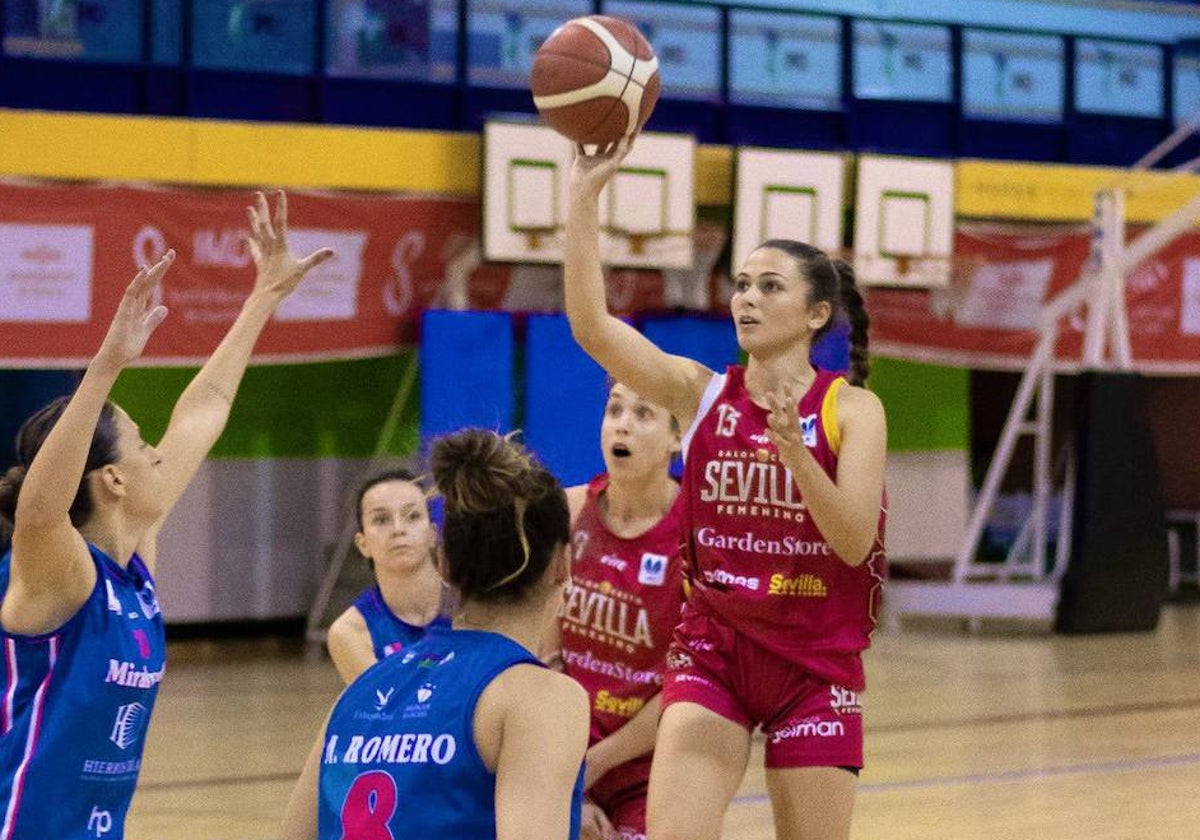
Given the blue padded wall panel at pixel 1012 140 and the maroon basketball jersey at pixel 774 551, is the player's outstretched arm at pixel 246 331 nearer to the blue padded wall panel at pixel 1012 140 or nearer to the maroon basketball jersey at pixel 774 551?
the maroon basketball jersey at pixel 774 551

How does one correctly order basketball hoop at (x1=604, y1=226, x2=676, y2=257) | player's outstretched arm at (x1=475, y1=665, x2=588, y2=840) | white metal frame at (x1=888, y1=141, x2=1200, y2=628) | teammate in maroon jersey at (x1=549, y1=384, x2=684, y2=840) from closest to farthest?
player's outstretched arm at (x1=475, y1=665, x2=588, y2=840)
teammate in maroon jersey at (x1=549, y1=384, x2=684, y2=840)
basketball hoop at (x1=604, y1=226, x2=676, y2=257)
white metal frame at (x1=888, y1=141, x2=1200, y2=628)

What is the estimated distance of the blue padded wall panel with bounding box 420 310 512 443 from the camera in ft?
35.1

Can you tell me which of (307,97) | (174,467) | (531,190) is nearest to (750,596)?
(174,467)

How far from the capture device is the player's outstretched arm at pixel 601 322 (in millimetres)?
3658

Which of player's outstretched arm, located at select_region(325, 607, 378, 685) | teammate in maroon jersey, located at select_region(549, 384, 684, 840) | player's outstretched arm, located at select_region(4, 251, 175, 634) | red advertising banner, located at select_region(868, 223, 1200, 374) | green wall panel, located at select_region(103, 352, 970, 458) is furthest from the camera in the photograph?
red advertising banner, located at select_region(868, 223, 1200, 374)

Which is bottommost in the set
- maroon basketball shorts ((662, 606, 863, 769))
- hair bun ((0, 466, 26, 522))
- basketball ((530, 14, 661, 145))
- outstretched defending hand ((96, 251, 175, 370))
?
maroon basketball shorts ((662, 606, 863, 769))

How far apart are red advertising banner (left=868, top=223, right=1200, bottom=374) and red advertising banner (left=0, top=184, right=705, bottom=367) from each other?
2.62m

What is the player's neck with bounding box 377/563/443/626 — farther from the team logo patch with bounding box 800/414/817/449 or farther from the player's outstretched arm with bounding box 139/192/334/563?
the team logo patch with bounding box 800/414/817/449

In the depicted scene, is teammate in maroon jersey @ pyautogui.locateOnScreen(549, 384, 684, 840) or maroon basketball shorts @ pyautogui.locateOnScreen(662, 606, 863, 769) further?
teammate in maroon jersey @ pyautogui.locateOnScreen(549, 384, 684, 840)

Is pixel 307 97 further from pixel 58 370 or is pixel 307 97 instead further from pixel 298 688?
pixel 298 688

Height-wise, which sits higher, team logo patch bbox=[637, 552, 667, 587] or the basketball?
the basketball

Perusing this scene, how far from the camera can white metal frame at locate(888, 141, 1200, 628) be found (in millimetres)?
12023

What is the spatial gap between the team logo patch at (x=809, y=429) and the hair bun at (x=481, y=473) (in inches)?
54.1

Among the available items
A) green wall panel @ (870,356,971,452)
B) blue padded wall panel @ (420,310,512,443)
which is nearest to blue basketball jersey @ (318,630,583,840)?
blue padded wall panel @ (420,310,512,443)
